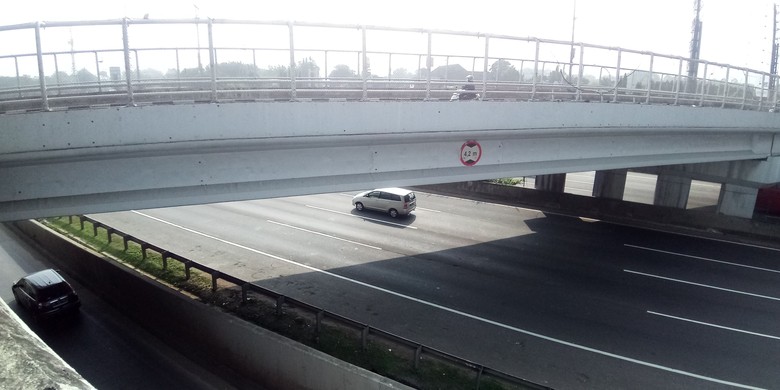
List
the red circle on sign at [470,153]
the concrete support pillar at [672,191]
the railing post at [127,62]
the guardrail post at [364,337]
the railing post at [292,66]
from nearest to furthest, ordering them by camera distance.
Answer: the railing post at [127,62] < the railing post at [292,66] < the guardrail post at [364,337] < the red circle on sign at [470,153] < the concrete support pillar at [672,191]

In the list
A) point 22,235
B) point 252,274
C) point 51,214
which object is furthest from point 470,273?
point 22,235

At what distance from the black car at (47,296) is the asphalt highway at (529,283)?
12.1 ft

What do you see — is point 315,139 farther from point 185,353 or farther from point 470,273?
point 470,273

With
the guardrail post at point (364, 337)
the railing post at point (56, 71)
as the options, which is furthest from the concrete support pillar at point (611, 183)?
the railing post at point (56, 71)

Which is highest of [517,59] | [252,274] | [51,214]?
[517,59]

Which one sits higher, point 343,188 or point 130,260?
point 343,188

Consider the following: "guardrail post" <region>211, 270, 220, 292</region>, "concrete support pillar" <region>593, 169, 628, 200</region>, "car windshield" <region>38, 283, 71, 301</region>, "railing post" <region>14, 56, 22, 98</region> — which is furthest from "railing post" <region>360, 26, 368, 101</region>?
"concrete support pillar" <region>593, 169, 628, 200</region>

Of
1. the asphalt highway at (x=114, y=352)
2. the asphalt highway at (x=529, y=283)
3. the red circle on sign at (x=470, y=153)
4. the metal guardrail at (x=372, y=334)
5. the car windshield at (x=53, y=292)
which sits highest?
the red circle on sign at (x=470, y=153)

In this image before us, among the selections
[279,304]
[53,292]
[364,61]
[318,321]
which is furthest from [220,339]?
[364,61]

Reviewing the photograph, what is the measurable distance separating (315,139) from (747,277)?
13891 millimetres

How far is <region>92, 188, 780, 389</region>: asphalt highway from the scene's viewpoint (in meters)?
8.76

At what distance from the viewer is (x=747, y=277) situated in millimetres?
13102

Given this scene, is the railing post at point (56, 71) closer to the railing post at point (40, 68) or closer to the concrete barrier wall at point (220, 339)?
the railing post at point (40, 68)

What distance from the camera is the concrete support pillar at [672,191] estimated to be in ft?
62.6
